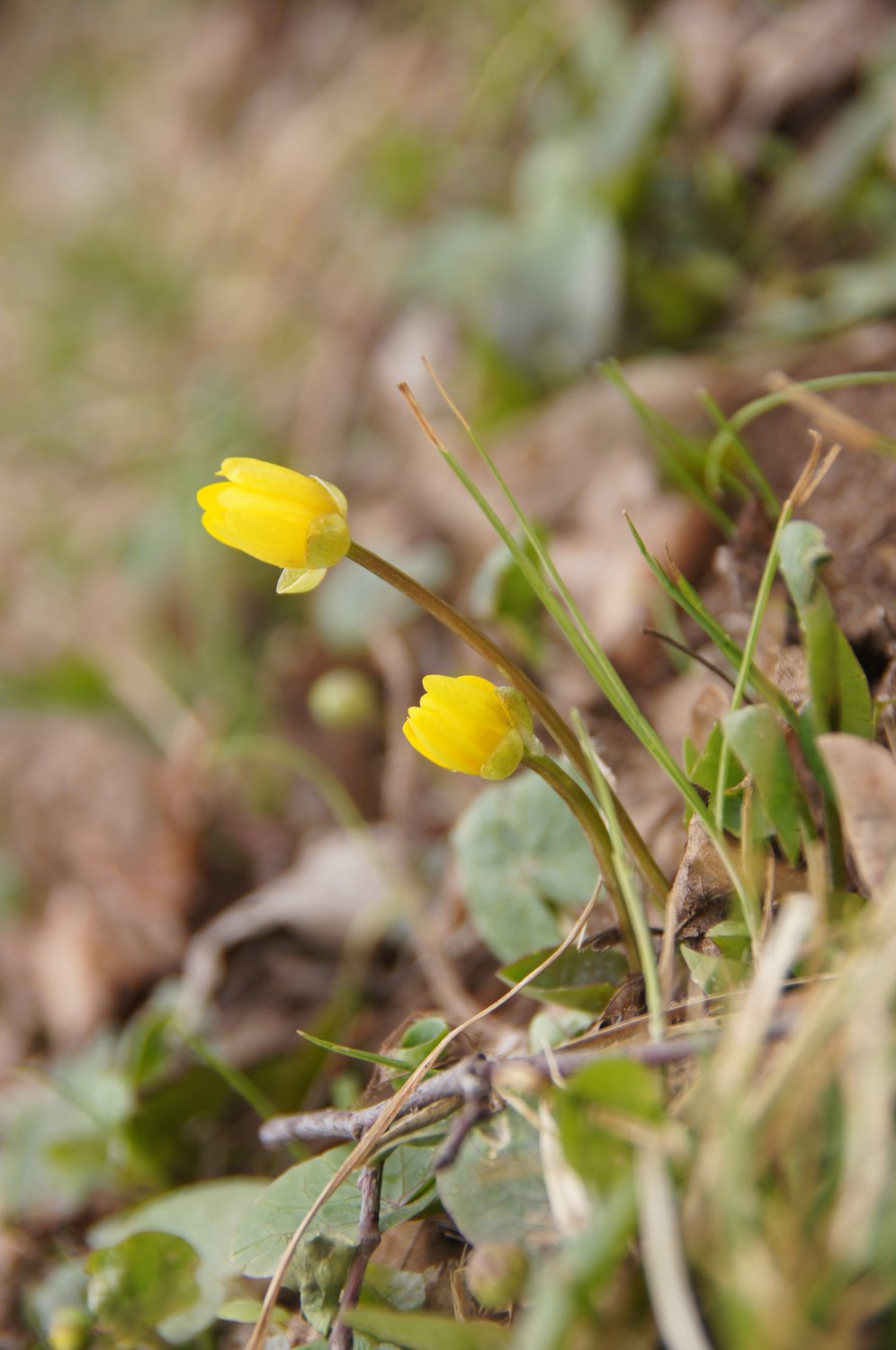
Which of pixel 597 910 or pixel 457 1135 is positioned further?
pixel 597 910

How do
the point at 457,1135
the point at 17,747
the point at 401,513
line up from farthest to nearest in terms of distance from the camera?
the point at 17,747 < the point at 401,513 < the point at 457,1135

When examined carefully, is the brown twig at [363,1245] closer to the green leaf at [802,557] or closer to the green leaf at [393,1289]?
the green leaf at [393,1289]

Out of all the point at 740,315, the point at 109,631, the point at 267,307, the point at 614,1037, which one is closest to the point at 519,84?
the point at 267,307

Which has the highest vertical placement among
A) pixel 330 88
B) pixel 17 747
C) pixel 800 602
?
pixel 330 88

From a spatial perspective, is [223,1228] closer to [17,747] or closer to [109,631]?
[17,747]

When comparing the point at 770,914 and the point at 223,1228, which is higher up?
the point at 770,914

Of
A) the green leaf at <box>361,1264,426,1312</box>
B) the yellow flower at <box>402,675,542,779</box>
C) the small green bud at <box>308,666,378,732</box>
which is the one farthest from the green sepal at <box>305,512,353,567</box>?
the small green bud at <box>308,666,378,732</box>

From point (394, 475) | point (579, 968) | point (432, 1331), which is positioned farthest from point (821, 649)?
point (394, 475)
